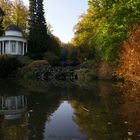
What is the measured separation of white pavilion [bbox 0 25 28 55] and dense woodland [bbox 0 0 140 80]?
1.64m

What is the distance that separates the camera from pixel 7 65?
5206cm

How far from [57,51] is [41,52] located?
5.73 metres

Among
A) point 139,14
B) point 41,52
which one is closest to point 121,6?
point 139,14

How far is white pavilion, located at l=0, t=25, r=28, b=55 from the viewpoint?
65938 mm

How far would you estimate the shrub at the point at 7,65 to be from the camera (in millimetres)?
51884

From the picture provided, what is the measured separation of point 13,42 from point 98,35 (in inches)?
1118

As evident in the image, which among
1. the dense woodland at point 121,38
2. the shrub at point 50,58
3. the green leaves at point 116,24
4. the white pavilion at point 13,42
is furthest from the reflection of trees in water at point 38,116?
the white pavilion at point 13,42

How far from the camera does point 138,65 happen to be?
27.0 m

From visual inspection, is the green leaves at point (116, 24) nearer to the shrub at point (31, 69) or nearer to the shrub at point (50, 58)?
the shrub at point (31, 69)

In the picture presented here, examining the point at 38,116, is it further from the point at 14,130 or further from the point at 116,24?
the point at 116,24

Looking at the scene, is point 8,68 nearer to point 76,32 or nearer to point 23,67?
point 23,67

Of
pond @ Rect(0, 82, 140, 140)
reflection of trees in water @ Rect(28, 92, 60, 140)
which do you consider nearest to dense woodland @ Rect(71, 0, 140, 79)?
pond @ Rect(0, 82, 140, 140)

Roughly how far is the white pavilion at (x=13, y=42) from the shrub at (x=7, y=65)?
12.8 metres

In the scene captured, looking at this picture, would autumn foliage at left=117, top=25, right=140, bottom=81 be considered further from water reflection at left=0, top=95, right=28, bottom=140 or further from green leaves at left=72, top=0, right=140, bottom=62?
water reflection at left=0, top=95, right=28, bottom=140
